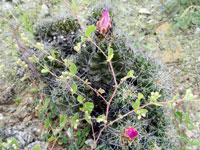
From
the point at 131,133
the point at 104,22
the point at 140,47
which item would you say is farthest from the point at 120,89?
the point at 140,47

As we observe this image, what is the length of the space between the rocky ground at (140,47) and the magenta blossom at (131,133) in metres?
0.56

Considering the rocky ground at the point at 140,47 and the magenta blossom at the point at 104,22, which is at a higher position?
the magenta blossom at the point at 104,22

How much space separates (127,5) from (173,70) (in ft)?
3.40

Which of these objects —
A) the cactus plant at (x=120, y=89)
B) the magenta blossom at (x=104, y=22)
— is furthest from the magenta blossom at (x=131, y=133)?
the magenta blossom at (x=104, y=22)

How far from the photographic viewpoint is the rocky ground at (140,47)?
1234 millimetres

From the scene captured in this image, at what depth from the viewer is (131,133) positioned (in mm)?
868

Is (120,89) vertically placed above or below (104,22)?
below

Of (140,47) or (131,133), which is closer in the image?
(131,133)

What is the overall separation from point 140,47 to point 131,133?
965 millimetres

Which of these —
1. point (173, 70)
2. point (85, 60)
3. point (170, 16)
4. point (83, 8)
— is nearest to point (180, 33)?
point (170, 16)

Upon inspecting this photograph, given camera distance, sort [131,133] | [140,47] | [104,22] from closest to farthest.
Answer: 1. [131,133]
2. [104,22]
3. [140,47]

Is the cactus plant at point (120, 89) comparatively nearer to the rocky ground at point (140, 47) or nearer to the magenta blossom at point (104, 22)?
the magenta blossom at point (104, 22)

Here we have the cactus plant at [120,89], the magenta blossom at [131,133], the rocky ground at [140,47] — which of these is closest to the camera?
the magenta blossom at [131,133]

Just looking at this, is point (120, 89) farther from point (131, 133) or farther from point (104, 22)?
point (104, 22)
